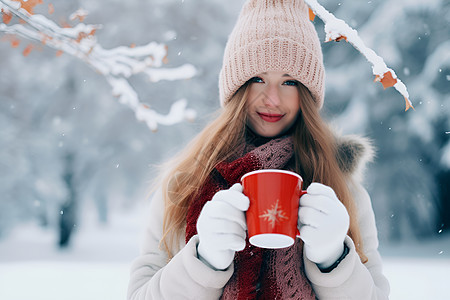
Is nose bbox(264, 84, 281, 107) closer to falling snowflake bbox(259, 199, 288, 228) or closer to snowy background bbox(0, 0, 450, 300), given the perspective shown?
falling snowflake bbox(259, 199, 288, 228)

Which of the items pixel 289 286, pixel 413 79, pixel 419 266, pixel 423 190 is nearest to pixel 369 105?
pixel 413 79

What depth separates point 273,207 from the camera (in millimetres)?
833

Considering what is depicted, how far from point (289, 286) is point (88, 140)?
5825 mm

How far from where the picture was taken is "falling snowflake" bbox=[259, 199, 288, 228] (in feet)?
2.71

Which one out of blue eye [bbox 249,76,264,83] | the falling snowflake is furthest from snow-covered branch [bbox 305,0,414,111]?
the falling snowflake

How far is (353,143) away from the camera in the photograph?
4.62 ft

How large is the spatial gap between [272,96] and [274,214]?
1.66ft

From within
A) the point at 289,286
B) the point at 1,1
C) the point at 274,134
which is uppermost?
the point at 1,1

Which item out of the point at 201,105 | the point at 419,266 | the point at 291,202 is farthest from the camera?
the point at 201,105

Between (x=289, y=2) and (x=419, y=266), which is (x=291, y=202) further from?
(x=419, y=266)

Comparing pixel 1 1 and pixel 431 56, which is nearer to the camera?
pixel 1 1

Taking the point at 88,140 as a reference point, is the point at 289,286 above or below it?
below

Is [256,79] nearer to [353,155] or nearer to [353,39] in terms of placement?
[353,39]

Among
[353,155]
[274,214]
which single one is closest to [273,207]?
[274,214]
